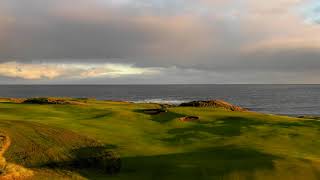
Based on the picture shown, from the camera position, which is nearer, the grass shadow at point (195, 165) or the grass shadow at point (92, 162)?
the grass shadow at point (195, 165)

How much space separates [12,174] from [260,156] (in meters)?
14.3

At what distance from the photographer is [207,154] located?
26594 millimetres

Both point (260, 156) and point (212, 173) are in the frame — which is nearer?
point (212, 173)

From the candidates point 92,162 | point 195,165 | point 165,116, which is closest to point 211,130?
point 165,116

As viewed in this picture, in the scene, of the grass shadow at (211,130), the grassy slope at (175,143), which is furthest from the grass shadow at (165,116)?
the grass shadow at (211,130)

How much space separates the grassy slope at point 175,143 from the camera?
2341 cm

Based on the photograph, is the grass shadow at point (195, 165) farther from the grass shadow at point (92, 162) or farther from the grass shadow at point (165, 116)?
the grass shadow at point (165, 116)

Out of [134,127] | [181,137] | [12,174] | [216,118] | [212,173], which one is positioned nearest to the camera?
[12,174]

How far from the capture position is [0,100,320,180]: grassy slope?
23.4m

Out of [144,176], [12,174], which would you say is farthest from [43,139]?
[144,176]

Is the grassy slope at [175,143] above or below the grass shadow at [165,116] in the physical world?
below

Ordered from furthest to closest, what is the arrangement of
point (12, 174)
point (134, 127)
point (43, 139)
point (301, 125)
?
point (301, 125) < point (134, 127) < point (43, 139) < point (12, 174)

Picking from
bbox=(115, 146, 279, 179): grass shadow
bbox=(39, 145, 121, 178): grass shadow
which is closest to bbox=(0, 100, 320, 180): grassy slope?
bbox=(115, 146, 279, 179): grass shadow

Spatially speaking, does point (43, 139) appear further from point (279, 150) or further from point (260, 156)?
point (279, 150)
